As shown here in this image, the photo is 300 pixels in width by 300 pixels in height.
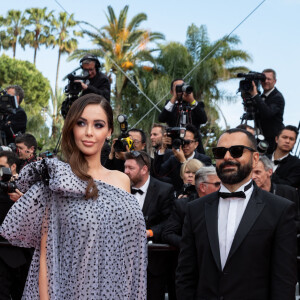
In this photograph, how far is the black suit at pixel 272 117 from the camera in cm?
707

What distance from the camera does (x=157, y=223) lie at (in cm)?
525

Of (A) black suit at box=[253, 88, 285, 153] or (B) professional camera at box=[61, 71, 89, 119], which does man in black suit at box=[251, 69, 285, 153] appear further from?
(B) professional camera at box=[61, 71, 89, 119]

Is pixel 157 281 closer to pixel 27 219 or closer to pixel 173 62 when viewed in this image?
pixel 27 219

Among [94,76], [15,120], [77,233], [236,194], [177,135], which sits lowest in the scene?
[77,233]

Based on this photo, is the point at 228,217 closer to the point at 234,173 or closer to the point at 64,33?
the point at 234,173

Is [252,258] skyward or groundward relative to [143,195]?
groundward

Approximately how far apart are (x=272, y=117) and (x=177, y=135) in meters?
1.53

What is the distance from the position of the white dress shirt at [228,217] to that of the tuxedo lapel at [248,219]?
47mm

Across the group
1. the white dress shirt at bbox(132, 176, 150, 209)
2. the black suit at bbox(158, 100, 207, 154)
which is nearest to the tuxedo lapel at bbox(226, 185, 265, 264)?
the white dress shirt at bbox(132, 176, 150, 209)

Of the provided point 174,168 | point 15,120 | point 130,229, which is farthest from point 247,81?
point 130,229

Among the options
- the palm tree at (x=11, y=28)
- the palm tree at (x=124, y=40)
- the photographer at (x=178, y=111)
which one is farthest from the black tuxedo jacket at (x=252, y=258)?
the palm tree at (x=11, y=28)

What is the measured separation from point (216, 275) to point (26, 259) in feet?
9.20

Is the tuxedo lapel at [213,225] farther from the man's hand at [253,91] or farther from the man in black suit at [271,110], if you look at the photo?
the man in black suit at [271,110]

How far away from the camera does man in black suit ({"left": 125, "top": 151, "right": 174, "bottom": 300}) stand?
4.95m
